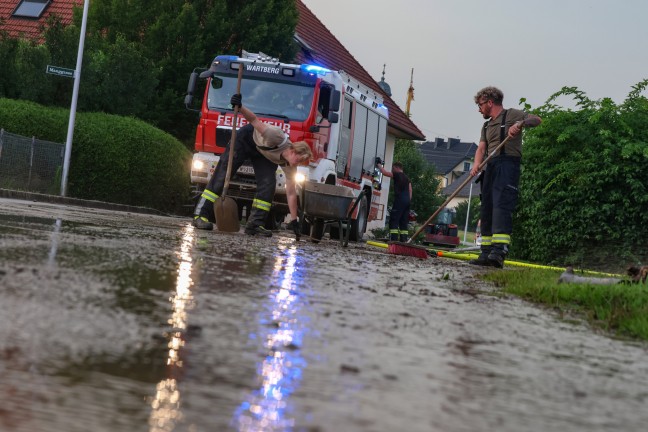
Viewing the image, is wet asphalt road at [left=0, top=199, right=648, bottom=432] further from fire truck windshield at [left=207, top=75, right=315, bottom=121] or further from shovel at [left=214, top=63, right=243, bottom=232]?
fire truck windshield at [left=207, top=75, right=315, bottom=121]

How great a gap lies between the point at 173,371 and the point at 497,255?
964cm

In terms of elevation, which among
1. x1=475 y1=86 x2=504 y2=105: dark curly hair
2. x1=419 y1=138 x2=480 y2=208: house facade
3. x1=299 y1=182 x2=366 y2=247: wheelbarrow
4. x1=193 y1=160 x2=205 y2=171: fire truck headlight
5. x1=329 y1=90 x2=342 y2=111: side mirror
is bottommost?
x1=299 y1=182 x2=366 y2=247: wheelbarrow

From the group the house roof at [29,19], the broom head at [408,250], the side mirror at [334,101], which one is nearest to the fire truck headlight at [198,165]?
the side mirror at [334,101]

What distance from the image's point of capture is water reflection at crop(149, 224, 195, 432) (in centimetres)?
255

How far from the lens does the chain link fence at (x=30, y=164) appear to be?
2083 centimetres

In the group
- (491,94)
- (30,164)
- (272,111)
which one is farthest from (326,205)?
(30,164)

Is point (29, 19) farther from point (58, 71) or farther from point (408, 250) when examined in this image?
point (408, 250)

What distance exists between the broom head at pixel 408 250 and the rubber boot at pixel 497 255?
3.79 ft

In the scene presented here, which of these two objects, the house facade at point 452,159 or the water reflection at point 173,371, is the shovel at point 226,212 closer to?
the water reflection at point 173,371

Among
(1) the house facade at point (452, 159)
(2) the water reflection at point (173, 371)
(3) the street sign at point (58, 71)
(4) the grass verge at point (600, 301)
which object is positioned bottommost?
(2) the water reflection at point (173, 371)

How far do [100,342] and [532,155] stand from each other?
1614cm

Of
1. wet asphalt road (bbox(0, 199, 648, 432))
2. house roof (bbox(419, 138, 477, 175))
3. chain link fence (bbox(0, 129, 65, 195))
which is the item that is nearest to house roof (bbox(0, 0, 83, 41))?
chain link fence (bbox(0, 129, 65, 195))

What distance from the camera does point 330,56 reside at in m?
37.7

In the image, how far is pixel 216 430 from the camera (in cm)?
250
